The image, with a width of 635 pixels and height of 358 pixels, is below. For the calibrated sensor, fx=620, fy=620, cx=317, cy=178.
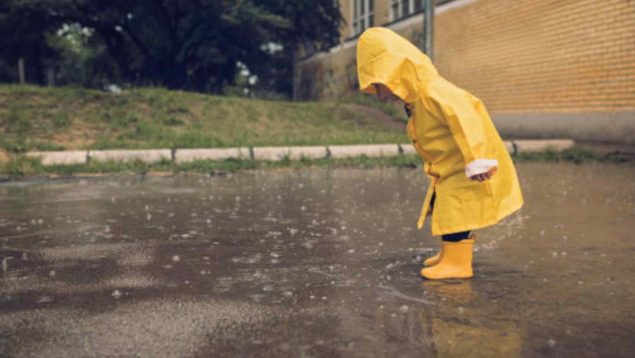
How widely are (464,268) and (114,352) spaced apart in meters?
1.96

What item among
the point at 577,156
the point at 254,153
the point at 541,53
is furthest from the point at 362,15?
the point at 577,156

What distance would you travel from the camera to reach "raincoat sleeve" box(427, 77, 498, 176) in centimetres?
319

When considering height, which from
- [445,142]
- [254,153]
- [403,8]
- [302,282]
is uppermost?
[403,8]

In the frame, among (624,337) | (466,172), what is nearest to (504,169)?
(466,172)

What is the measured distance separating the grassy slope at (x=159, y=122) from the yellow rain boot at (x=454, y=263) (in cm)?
856

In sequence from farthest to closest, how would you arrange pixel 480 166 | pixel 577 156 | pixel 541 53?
pixel 541 53
pixel 577 156
pixel 480 166

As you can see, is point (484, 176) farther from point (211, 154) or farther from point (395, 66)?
point (211, 154)

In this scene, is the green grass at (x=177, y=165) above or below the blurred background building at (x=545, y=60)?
below

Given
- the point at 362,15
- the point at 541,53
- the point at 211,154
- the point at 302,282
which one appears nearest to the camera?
the point at 302,282

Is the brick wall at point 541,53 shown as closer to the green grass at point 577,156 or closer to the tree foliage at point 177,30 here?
the green grass at point 577,156

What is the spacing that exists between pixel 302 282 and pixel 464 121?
124cm

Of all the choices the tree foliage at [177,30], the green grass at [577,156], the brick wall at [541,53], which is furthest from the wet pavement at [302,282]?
the tree foliage at [177,30]

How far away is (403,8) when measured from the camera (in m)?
21.5

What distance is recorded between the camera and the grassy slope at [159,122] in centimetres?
1176
